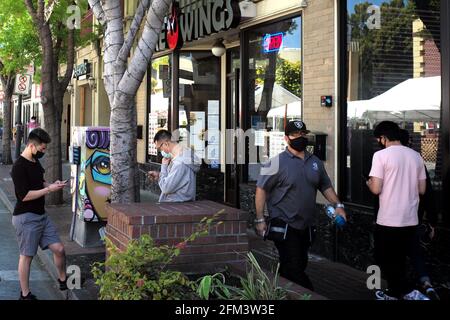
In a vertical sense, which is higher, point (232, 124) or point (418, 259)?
point (232, 124)

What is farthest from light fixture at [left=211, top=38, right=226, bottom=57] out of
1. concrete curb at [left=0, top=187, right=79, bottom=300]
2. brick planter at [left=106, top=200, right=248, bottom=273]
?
brick planter at [left=106, top=200, right=248, bottom=273]

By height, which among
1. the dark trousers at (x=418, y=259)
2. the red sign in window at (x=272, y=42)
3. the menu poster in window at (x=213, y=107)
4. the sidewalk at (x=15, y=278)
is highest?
the red sign in window at (x=272, y=42)

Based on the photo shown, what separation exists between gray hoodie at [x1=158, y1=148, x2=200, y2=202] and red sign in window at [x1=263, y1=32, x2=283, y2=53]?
4025mm

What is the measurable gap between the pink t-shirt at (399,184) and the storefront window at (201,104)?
22.4 ft

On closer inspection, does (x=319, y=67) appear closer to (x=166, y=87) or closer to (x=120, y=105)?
(x=120, y=105)

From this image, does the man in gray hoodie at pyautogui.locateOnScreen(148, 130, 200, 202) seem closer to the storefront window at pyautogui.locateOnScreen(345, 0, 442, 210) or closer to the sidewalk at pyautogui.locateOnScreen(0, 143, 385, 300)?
the sidewalk at pyautogui.locateOnScreen(0, 143, 385, 300)

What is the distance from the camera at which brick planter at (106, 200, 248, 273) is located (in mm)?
4348

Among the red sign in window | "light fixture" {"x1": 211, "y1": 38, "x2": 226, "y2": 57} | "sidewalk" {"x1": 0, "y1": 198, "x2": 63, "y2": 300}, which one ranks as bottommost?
"sidewalk" {"x1": 0, "y1": 198, "x2": 63, "y2": 300}

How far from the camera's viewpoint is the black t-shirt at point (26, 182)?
5.51 metres

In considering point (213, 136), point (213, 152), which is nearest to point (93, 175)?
point (213, 152)

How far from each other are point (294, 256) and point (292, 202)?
0.47m

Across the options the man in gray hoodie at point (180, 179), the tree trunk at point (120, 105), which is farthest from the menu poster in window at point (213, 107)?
the man in gray hoodie at point (180, 179)

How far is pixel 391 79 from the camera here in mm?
6727

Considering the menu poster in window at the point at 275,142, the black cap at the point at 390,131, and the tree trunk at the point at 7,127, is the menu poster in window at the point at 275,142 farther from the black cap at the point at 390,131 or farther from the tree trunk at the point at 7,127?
the tree trunk at the point at 7,127
